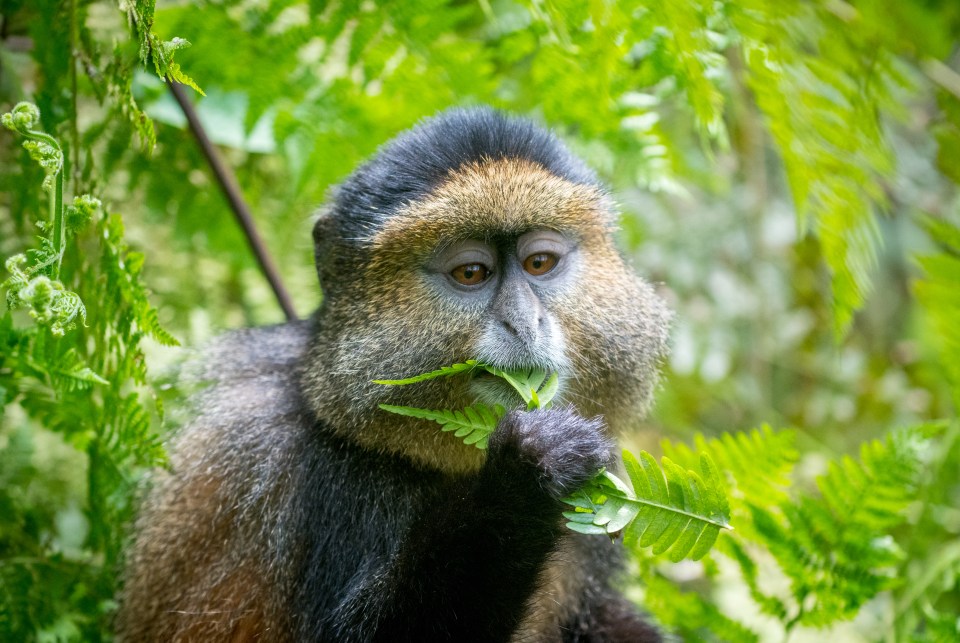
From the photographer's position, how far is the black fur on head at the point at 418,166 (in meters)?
3.85

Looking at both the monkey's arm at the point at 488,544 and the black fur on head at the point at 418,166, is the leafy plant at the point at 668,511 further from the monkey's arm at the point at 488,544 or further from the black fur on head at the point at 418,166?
the black fur on head at the point at 418,166

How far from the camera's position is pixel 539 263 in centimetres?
382

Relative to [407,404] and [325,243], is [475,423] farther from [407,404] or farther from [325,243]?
[325,243]

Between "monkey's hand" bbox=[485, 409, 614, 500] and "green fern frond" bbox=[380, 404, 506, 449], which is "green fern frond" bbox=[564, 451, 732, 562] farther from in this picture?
"green fern frond" bbox=[380, 404, 506, 449]

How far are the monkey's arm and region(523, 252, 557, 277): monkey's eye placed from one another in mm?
885

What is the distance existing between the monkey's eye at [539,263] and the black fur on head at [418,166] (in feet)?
1.42

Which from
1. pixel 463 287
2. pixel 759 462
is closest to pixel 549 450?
pixel 463 287

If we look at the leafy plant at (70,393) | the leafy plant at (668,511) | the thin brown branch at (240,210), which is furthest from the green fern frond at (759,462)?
the thin brown branch at (240,210)

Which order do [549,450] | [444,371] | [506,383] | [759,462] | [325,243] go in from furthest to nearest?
[325,243] < [759,462] < [506,383] < [444,371] < [549,450]

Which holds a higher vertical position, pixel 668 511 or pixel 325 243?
pixel 668 511

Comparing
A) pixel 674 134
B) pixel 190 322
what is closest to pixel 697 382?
pixel 674 134

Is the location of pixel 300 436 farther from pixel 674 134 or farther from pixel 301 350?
pixel 674 134

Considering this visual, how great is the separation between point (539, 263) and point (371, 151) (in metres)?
1.76

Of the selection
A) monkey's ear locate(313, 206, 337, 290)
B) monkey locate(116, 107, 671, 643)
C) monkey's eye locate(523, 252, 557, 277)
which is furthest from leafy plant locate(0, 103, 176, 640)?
monkey's eye locate(523, 252, 557, 277)
